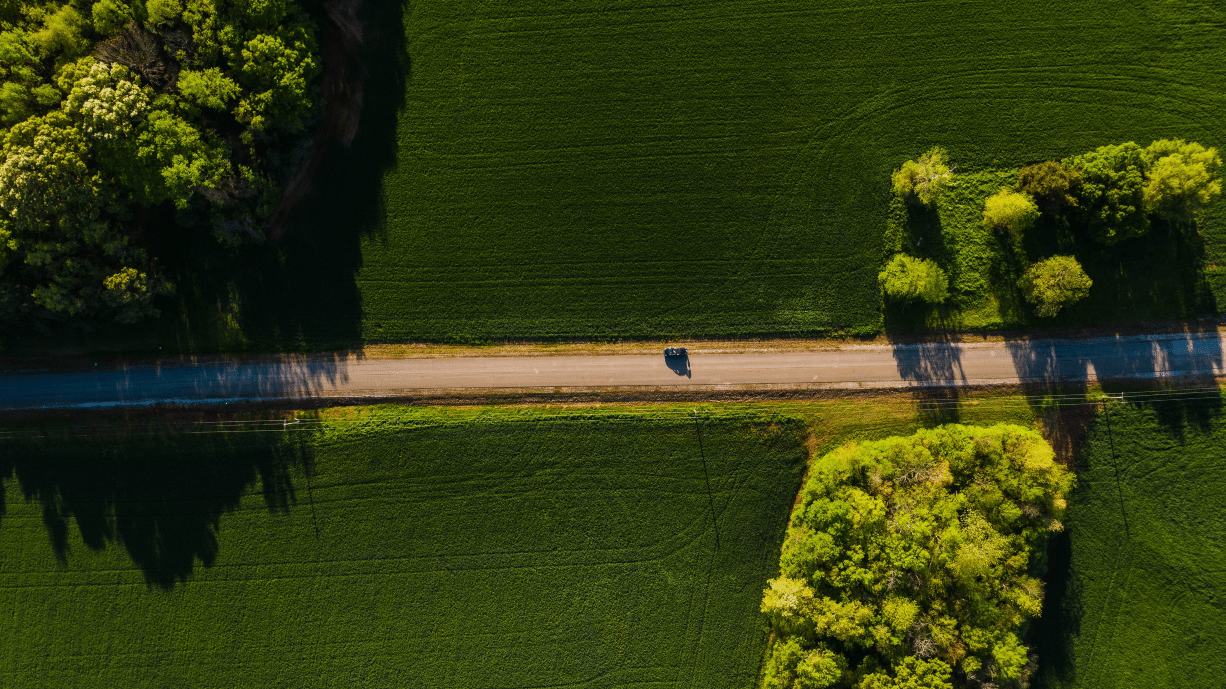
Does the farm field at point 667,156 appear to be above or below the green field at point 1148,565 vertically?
above

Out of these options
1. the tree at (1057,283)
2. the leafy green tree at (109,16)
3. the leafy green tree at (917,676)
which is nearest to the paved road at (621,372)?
the tree at (1057,283)

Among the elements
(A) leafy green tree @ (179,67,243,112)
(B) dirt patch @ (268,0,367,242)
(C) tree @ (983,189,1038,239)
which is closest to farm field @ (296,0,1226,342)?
(B) dirt patch @ (268,0,367,242)

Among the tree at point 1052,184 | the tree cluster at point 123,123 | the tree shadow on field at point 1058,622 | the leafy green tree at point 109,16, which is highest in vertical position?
the leafy green tree at point 109,16

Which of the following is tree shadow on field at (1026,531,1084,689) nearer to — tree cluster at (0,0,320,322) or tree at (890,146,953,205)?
tree at (890,146,953,205)

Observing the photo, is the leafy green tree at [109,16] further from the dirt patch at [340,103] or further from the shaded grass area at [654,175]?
the shaded grass area at [654,175]

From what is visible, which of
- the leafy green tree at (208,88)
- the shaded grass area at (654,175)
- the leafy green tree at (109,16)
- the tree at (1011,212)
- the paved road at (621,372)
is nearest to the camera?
the leafy green tree at (109,16)

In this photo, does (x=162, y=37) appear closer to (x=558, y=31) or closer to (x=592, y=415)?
(x=558, y=31)
